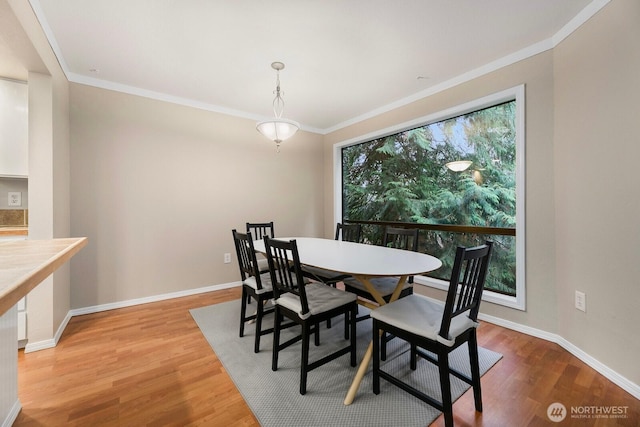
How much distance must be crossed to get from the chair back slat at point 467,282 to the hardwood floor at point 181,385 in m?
0.60

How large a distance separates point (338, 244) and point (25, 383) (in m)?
2.43

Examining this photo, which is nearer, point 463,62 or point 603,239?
point 603,239

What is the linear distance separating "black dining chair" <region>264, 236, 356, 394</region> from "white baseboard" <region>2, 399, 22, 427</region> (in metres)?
1.36

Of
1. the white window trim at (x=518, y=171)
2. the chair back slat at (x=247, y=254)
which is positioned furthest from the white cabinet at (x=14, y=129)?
the white window trim at (x=518, y=171)

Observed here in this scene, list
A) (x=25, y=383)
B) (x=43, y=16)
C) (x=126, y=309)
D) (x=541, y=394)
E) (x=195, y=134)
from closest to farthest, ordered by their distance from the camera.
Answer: (x=541, y=394) → (x=25, y=383) → (x=43, y=16) → (x=126, y=309) → (x=195, y=134)

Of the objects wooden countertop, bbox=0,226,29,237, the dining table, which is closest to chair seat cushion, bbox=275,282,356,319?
the dining table

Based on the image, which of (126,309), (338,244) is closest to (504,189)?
(338,244)

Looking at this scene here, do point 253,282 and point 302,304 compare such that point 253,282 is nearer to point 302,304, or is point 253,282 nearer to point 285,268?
point 285,268

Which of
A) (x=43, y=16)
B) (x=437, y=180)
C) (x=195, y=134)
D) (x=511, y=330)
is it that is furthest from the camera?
(x=195, y=134)

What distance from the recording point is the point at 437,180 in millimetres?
3184

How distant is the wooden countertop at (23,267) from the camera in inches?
23.7

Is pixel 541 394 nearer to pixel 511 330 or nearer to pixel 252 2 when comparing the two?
pixel 511 330

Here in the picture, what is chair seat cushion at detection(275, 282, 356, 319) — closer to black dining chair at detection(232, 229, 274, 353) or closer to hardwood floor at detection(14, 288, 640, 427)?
black dining chair at detection(232, 229, 274, 353)

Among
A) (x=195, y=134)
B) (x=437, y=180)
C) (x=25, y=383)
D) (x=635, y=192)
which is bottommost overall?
(x=25, y=383)
